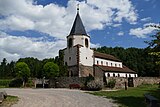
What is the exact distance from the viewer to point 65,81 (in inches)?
1640

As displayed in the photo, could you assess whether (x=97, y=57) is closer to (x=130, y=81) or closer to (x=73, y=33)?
(x=73, y=33)

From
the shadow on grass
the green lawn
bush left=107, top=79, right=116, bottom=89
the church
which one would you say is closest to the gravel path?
the shadow on grass

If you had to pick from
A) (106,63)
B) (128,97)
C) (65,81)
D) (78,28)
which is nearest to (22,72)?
(65,81)

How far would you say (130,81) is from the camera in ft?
135

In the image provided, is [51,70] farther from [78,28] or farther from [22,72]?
[78,28]

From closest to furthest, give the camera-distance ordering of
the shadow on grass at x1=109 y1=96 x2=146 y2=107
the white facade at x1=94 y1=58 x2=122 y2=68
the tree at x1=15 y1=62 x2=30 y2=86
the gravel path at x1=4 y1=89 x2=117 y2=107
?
the gravel path at x1=4 y1=89 x2=117 y2=107, the shadow on grass at x1=109 y1=96 x2=146 y2=107, the tree at x1=15 y1=62 x2=30 y2=86, the white facade at x1=94 y1=58 x2=122 y2=68

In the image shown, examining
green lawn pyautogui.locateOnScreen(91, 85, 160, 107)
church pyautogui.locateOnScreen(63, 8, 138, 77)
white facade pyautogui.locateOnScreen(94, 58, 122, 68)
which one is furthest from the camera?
white facade pyautogui.locateOnScreen(94, 58, 122, 68)

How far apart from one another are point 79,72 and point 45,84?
7225mm

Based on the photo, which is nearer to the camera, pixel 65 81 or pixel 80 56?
pixel 65 81

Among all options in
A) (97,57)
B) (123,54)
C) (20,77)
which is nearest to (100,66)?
(97,57)

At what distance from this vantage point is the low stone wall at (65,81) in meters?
39.4

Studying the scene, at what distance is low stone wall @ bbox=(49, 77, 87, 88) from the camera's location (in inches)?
1551

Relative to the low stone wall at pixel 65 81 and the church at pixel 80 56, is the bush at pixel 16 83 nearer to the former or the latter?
the low stone wall at pixel 65 81

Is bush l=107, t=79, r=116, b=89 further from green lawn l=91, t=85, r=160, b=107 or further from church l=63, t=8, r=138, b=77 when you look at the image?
green lawn l=91, t=85, r=160, b=107
